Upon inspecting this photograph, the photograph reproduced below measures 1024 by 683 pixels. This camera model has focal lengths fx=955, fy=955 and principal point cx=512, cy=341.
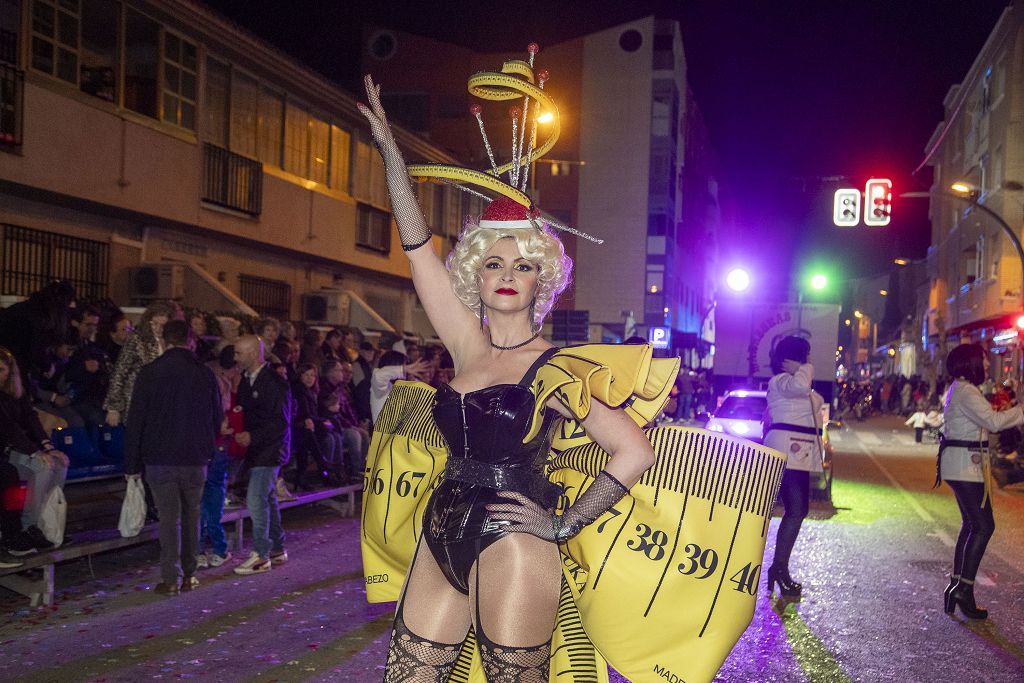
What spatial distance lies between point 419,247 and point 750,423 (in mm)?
11286

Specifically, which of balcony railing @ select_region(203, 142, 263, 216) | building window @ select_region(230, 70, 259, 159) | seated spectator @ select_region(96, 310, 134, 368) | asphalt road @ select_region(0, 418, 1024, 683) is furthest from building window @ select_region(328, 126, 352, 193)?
asphalt road @ select_region(0, 418, 1024, 683)

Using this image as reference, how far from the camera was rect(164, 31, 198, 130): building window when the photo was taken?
15.3 metres

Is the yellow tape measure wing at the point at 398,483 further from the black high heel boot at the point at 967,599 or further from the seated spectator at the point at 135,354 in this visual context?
the seated spectator at the point at 135,354

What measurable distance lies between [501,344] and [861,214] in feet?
81.7

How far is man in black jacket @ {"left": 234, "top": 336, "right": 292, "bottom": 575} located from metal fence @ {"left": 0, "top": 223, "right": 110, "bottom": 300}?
6029 mm

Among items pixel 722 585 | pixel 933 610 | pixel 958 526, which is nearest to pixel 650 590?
pixel 722 585

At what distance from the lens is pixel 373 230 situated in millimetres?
22672

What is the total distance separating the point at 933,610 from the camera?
706 cm

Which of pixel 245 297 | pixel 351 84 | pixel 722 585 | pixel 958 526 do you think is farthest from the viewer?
pixel 351 84

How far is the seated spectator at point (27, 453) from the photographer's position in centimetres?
651

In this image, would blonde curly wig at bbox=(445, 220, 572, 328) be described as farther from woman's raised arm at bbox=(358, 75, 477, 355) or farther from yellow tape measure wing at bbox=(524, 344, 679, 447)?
yellow tape measure wing at bbox=(524, 344, 679, 447)

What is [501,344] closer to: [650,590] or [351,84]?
[650,590]

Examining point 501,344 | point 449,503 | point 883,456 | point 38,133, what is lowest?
point 883,456

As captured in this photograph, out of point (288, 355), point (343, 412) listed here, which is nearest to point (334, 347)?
point (343, 412)
